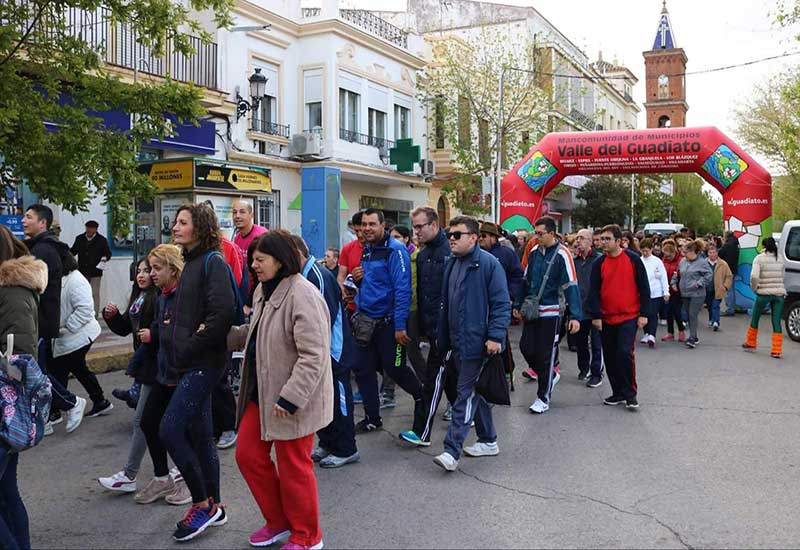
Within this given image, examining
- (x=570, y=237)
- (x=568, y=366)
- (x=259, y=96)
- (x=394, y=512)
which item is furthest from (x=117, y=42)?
(x=394, y=512)

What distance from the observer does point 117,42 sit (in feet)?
50.2

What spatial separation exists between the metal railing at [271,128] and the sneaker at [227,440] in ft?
50.2

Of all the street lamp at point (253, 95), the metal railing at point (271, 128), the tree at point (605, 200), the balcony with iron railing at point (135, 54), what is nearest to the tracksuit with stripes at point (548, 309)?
the balcony with iron railing at point (135, 54)

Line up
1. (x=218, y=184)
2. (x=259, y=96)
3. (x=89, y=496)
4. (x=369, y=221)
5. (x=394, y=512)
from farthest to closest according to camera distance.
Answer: (x=259, y=96) → (x=218, y=184) → (x=369, y=221) → (x=89, y=496) → (x=394, y=512)

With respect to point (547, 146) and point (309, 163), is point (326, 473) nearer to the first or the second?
point (547, 146)

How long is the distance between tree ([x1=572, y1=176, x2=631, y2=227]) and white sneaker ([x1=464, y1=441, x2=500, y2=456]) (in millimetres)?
41267

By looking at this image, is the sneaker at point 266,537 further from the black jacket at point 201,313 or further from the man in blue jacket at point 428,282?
the man in blue jacket at point 428,282

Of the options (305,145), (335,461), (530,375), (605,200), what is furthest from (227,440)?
(605,200)

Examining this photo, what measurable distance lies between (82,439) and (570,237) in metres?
9.85

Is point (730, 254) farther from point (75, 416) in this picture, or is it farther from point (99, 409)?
point (75, 416)

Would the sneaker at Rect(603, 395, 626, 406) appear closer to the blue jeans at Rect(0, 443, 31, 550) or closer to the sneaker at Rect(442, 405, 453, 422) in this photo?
the sneaker at Rect(442, 405, 453, 422)

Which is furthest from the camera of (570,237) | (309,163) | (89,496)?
(309,163)

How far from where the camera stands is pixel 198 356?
436 cm

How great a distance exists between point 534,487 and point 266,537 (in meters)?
1.94
